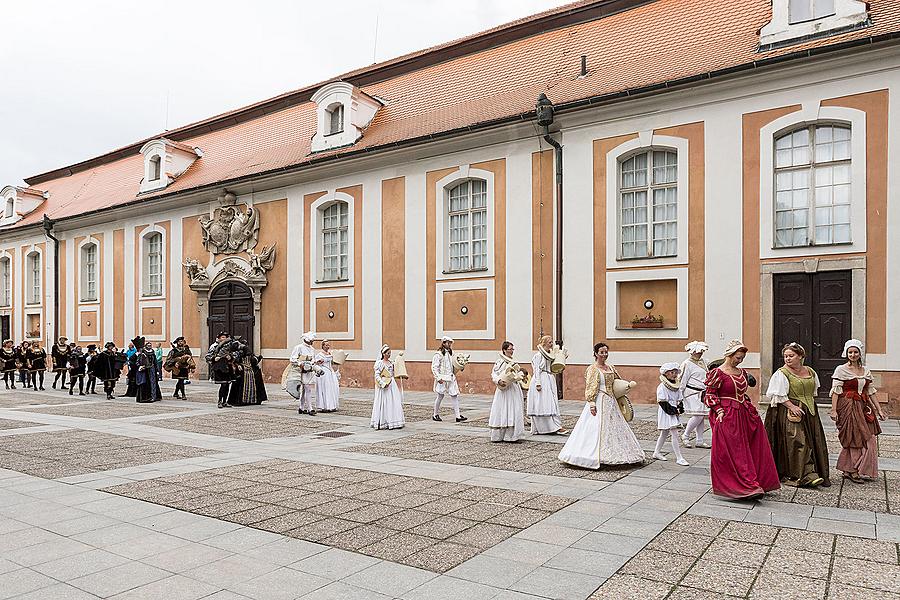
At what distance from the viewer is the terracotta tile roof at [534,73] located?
623 inches

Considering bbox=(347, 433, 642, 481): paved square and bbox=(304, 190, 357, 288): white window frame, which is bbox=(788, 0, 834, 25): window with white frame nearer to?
bbox=(347, 433, 642, 481): paved square

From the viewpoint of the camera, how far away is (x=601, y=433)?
880 cm

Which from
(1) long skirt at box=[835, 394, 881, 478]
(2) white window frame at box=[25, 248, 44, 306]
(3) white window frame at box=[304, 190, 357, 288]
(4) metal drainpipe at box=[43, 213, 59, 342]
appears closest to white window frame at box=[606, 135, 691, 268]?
(1) long skirt at box=[835, 394, 881, 478]

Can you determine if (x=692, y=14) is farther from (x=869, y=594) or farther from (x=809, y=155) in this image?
(x=869, y=594)

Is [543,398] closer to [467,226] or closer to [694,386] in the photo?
[694,386]

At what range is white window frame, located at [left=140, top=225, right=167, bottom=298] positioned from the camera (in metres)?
27.3

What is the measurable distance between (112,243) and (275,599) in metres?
28.3

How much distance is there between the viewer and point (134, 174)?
99.8ft

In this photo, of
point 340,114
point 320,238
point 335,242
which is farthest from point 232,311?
point 340,114

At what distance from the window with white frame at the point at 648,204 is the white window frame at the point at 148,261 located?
1825 cm

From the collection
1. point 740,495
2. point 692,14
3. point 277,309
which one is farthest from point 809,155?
point 277,309

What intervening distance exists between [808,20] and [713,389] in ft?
35.4

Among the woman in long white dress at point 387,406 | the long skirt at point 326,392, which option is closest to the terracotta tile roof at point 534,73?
the long skirt at point 326,392

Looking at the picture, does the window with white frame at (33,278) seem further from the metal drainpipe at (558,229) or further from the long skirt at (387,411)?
the long skirt at (387,411)
